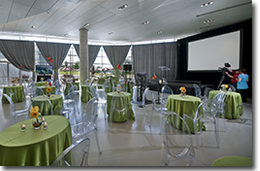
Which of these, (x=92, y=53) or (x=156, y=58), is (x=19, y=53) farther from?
(x=156, y=58)

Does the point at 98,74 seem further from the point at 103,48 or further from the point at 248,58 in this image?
the point at 248,58

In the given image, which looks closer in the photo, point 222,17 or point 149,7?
point 149,7

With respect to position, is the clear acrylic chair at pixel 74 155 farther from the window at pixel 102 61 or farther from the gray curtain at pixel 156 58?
the window at pixel 102 61

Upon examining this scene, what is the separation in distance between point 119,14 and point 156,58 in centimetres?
596

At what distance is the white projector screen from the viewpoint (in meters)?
6.33

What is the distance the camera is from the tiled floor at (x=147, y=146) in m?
1.99

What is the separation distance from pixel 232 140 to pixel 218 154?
0.76m

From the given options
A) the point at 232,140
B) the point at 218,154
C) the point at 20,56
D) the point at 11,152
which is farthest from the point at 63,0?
the point at 20,56

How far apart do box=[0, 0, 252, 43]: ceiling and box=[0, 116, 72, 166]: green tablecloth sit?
13.0ft

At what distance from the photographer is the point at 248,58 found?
604 cm

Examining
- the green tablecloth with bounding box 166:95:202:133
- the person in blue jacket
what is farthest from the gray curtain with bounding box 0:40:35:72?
the person in blue jacket

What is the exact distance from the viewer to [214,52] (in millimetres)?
7312

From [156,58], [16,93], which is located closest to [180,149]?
Answer: [16,93]

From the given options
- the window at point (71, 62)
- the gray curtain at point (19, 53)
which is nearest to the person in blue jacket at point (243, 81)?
the window at point (71, 62)
